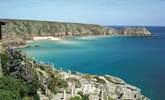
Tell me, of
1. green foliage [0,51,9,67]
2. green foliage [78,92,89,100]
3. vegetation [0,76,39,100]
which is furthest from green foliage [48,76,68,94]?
green foliage [0,51,9,67]

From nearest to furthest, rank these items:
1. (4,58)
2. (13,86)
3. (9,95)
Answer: (9,95), (13,86), (4,58)

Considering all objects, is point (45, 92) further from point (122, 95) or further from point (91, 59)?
point (91, 59)

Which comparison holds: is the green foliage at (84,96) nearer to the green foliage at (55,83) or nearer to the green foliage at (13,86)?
the green foliage at (55,83)

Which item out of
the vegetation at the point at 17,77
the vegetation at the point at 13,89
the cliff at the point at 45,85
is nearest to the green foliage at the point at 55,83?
the cliff at the point at 45,85

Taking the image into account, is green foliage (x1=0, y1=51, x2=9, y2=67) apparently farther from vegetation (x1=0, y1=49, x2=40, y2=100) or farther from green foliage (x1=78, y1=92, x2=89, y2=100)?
green foliage (x1=78, y1=92, x2=89, y2=100)

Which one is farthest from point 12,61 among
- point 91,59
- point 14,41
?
point 14,41

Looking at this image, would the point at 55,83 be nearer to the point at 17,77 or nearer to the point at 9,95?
the point at 17,77

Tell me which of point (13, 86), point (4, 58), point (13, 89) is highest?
point (4, 58)

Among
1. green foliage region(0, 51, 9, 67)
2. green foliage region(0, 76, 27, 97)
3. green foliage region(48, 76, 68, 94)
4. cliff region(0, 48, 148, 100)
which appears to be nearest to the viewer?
green foliage region(0, 76, 27, 97)

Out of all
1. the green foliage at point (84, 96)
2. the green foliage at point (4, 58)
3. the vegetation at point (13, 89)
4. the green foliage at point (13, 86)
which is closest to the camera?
the vegetation at point (13, 89)

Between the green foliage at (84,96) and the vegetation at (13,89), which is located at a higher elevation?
the vegetation at (13,89)

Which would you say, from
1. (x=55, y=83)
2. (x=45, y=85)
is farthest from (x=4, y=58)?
(x=55, y=83)
